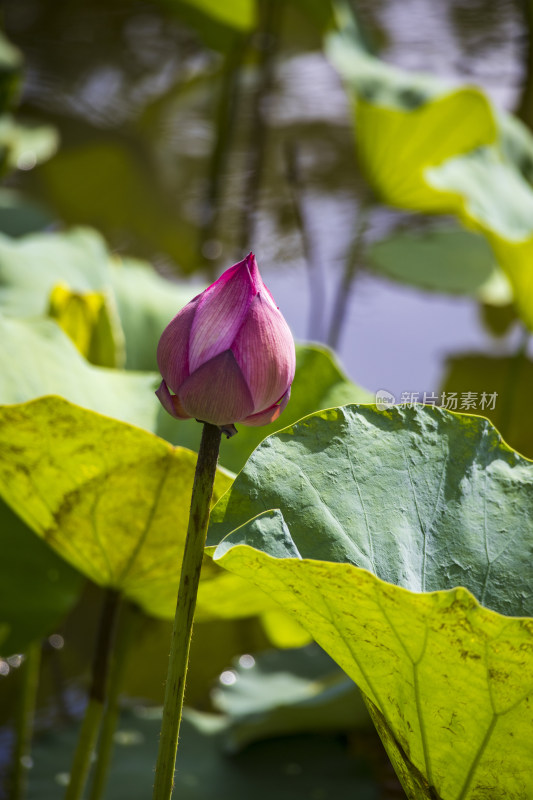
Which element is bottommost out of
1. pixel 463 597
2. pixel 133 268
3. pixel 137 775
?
pixel 137 775

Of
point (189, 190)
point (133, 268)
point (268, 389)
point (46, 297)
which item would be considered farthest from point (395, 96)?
point (268, 389)

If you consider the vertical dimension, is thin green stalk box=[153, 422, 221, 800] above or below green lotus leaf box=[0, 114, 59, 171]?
above

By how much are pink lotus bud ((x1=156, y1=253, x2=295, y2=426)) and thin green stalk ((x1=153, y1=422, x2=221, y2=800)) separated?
21mm

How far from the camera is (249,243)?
7.24ft

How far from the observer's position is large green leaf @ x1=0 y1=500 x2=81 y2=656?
848 millimetres

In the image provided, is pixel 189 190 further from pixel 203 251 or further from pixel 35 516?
pixel 35 516

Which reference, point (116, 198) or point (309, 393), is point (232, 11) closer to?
point (116, 198)

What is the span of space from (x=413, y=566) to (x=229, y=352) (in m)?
0.21

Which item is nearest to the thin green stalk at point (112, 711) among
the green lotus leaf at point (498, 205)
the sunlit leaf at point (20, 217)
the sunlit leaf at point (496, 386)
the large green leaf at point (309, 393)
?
the large green leaf at point (309, 393)

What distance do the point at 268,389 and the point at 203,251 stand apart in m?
1.78

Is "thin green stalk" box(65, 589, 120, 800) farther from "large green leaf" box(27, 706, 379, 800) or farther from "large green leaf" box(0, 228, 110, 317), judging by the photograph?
"large green leaf" box(0, 228, 110, 317)

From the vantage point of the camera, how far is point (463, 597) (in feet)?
1.49

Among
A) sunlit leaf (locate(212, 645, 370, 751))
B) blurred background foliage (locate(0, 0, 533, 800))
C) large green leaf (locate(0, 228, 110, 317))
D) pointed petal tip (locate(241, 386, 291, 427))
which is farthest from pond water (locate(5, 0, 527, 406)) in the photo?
pointed petal tip (locate(241, 386, 291, 427))

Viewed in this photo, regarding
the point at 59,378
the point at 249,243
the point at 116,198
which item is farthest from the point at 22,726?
the point at 116,198
